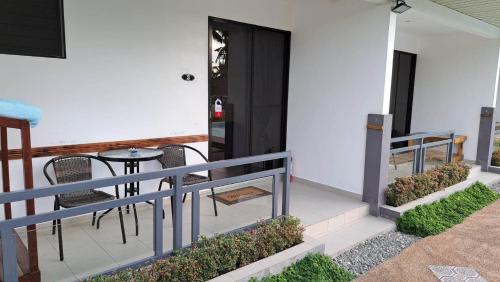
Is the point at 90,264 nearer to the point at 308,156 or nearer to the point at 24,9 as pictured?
the point at 24,9

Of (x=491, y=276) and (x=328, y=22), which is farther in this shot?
(x=328, y=22)

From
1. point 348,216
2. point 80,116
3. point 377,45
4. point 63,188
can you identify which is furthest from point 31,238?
point 377,45

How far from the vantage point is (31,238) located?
6.59ft

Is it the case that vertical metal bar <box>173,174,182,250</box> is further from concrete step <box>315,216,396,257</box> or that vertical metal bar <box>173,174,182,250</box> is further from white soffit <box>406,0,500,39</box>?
white soffit <box>406,0,500,39</box>

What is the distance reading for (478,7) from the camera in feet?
15.3

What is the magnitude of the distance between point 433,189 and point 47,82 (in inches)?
188

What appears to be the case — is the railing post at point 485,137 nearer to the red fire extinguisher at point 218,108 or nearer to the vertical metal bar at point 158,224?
the red fire extinguisher at point 218,108

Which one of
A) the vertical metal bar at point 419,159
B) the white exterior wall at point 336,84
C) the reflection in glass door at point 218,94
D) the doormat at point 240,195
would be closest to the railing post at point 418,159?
the vertical metal bar at point 419,159

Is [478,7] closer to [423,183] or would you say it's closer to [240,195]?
[423,183]

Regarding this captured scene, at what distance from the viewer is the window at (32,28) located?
9.48 feet

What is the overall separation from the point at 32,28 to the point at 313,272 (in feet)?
10.4

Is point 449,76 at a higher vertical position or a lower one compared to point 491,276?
higher

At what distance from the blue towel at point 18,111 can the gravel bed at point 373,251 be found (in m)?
2.66

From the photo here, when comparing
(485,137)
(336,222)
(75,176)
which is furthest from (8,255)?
(485,137)
